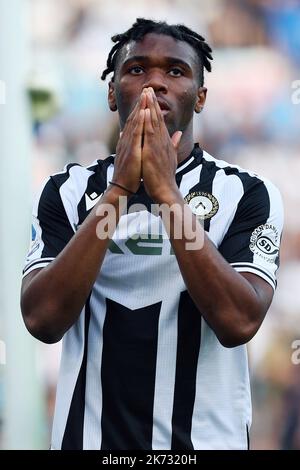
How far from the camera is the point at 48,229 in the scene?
11.5 ft

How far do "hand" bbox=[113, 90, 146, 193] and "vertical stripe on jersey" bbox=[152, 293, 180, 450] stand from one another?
0.44 m

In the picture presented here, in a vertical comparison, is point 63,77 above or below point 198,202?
above

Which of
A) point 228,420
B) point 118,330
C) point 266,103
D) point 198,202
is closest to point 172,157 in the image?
point 198,202

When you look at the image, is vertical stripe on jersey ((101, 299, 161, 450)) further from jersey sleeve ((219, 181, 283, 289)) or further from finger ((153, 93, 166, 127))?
finger ((153, 93, 166, 127))

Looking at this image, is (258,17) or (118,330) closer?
(118,330)

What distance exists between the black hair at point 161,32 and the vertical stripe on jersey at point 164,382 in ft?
2.93

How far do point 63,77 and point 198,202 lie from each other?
7.69 m

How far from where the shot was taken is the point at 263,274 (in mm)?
3365

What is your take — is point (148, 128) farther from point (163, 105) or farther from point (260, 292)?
point (260, 292)

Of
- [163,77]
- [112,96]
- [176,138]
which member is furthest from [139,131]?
[112,96]

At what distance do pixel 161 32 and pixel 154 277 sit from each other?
82 cm

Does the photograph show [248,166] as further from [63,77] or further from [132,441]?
[132,441]

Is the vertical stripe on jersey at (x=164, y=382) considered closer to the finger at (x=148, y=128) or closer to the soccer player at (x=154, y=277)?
the soccer player at (x=154, y=277)

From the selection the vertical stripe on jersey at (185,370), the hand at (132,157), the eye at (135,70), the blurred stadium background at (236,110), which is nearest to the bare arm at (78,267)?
the hand at (132,157)
